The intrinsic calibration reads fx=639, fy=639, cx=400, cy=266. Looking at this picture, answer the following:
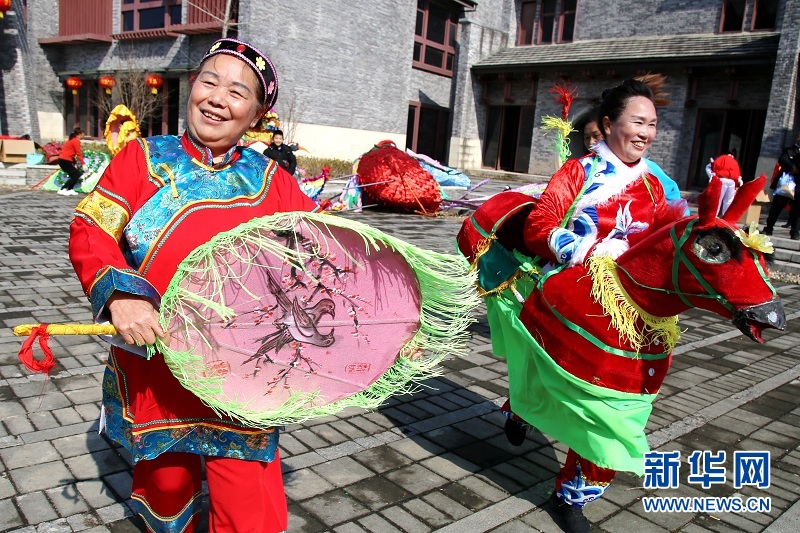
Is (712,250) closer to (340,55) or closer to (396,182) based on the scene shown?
(396,182)

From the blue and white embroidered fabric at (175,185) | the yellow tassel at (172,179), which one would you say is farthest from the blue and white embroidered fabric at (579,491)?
the yellow tassel at (172,179)

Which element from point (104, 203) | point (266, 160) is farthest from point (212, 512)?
point (266, 160)

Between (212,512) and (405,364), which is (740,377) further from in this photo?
(212,512)

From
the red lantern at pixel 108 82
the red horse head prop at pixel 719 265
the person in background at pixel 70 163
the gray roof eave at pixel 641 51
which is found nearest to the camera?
the red horse head prop at pixel 719 265

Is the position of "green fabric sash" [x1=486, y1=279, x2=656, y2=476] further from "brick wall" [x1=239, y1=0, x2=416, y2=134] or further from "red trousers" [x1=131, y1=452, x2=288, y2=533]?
"brick wall" [x1=239, y1=0, x2=416, y2=134]

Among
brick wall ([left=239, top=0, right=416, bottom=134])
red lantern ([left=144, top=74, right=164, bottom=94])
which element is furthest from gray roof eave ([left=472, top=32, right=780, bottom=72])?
red lantern ([left=144, top=74, right=164, bottom=94])

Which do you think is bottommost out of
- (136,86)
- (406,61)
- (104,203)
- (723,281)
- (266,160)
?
(723,281)

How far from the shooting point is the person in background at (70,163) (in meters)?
13.3

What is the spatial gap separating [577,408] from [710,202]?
3.37 ft

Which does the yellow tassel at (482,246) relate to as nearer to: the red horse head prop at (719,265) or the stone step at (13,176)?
the red horse head prop at (719,265)

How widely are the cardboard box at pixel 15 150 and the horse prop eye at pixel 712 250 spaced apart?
666 inches

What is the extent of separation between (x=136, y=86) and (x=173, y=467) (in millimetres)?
20550

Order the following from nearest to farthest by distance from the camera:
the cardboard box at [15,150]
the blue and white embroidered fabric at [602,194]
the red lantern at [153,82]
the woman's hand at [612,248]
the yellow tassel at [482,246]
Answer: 1. the woman's hand at [612,248]
2. the blue and white embroidered fabric at [602,194]
3. the yellow tassel at [482,246]
4. the cardboard box at [15,150]
5. the red lantern at [153,82]

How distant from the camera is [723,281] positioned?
231 cm
